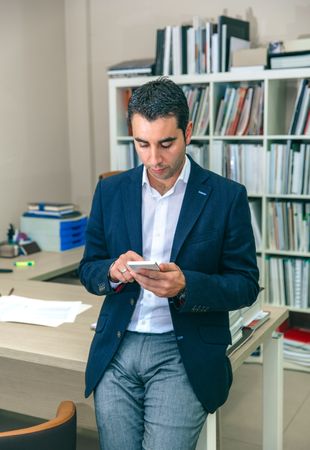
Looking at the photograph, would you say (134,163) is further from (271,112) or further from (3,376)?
(3,376)

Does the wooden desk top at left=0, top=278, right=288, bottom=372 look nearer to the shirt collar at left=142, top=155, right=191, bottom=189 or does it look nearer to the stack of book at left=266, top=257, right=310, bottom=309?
the shirt collar at left=142, top=155, right=191, bottom=189

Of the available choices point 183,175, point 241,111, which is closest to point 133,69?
point 241,111

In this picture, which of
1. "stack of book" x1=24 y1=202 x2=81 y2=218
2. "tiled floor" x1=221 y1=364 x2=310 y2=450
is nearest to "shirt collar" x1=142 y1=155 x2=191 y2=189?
"tiled floor" x1=221 y1=364 x2=310 y2=450

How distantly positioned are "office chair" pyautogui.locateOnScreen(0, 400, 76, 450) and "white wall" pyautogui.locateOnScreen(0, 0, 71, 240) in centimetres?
284

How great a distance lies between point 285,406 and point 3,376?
1.49m

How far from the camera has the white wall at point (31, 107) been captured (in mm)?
4242

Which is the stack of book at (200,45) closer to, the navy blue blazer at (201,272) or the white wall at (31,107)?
the white wall at (31,107)

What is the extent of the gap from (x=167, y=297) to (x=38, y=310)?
2.79 feet

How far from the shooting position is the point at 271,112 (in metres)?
3.84

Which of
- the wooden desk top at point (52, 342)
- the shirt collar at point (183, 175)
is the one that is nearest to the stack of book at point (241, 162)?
the wooden desk top at point (52, 342)

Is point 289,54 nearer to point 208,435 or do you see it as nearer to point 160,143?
point 160,143

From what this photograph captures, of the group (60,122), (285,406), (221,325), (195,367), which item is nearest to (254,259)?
(221,325)

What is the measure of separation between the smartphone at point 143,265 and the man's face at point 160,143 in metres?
0.30

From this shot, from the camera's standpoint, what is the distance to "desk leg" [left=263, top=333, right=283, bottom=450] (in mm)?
2412
